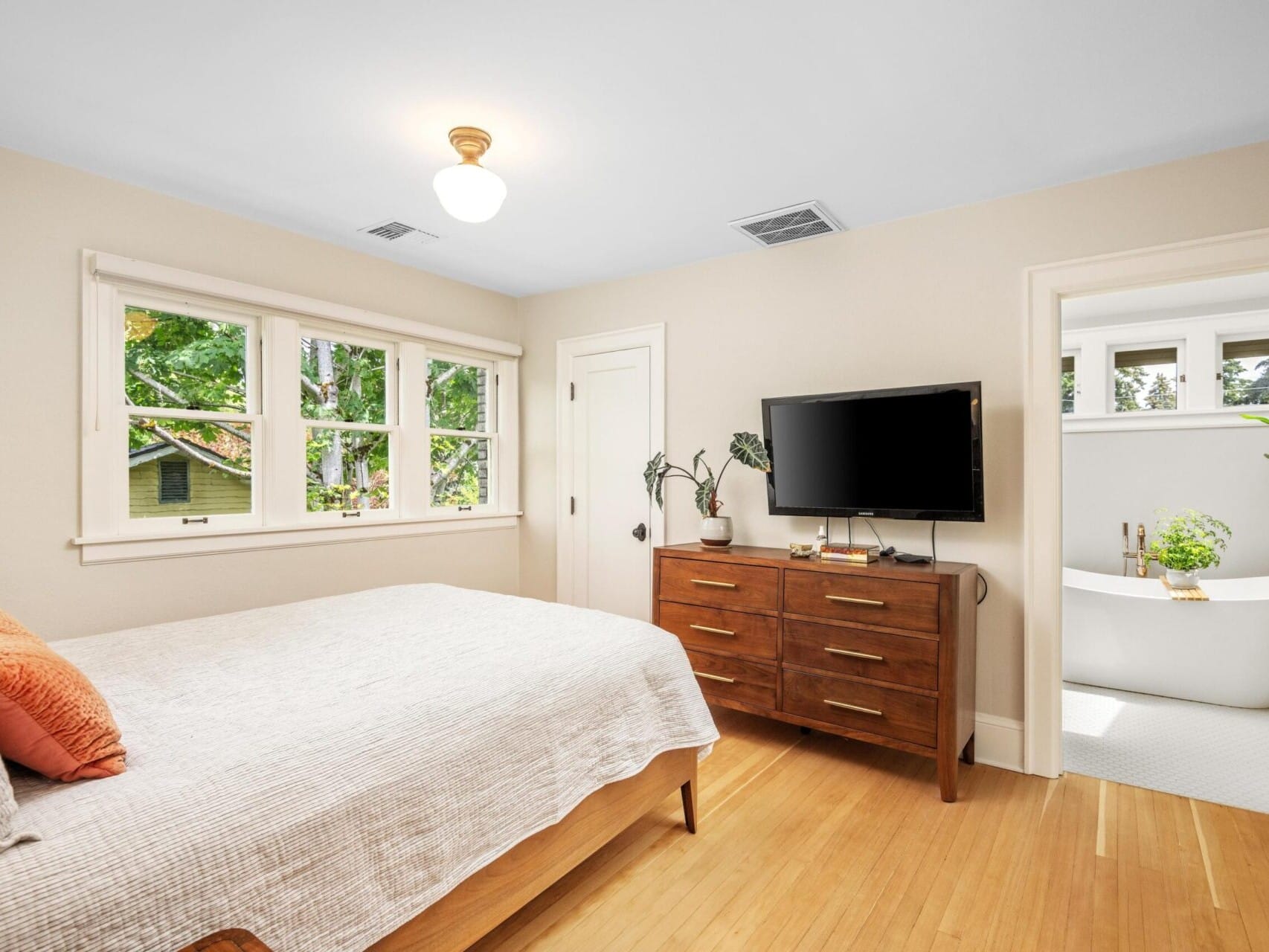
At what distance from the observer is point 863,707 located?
A: 275 cm

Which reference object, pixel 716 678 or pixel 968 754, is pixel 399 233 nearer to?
pixel 716 678

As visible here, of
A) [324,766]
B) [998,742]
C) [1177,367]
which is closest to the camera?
[324,766]

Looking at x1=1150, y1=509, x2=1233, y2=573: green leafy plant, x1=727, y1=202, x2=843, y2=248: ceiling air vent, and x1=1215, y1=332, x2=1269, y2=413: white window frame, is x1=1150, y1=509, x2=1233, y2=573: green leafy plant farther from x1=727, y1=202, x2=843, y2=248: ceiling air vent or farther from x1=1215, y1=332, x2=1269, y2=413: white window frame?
x1=727, y1=202, x2=843, y2=248: ceiling air vent

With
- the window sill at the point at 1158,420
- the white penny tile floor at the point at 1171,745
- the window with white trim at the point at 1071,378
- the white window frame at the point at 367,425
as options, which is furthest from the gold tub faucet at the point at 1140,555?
the white window frame at the point at 367,425

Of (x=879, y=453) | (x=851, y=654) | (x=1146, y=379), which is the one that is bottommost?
(x=851, y=654)

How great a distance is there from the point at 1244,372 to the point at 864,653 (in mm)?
3702

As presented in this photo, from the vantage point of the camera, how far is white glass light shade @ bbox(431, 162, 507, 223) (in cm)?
218

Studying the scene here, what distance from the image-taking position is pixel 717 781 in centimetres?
271

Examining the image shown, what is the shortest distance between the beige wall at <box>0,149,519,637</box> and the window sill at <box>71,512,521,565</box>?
41 millimetres

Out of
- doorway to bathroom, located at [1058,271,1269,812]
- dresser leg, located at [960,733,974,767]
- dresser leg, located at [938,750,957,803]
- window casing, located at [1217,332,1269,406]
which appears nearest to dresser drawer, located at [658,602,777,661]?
dresser leg, located at [938,750,957,803]

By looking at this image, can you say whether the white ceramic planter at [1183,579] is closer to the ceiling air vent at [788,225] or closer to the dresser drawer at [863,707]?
the dresser drawer at [863,707]

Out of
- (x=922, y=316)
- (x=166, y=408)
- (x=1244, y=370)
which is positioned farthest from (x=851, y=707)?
(x=1244, y=370)

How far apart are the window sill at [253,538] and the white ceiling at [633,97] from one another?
1483mm

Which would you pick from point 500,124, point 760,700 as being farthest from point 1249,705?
point 500,124
